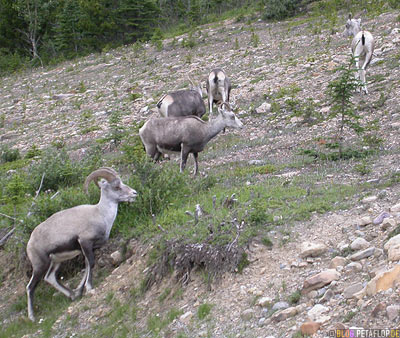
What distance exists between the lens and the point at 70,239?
7.40 metres

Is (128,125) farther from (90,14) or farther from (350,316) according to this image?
(90,14)

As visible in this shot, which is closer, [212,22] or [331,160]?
[331,160]

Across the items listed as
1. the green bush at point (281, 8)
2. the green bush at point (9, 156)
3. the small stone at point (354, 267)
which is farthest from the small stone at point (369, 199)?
the green bush at point (281, 8)

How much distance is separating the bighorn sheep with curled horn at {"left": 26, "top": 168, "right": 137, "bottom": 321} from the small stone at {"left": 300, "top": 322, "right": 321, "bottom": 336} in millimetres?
3663

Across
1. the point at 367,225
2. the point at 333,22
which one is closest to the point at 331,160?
the point at 367,225

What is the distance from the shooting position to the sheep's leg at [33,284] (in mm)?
7453

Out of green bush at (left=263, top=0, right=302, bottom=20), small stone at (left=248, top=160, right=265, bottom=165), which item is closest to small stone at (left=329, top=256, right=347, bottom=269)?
small stone at (left=248, top=160, right=265, bottom=165)

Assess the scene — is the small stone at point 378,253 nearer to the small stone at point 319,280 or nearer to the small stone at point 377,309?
the small stone at point 319,280

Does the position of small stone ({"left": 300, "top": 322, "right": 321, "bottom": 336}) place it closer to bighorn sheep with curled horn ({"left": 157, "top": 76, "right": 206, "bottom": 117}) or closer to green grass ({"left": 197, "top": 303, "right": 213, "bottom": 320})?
green grass ({"left": 197, "top": 303, "right": 213, "bottom": 320})

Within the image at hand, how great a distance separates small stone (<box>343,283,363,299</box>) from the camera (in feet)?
16.1

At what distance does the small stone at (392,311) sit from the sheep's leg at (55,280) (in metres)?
4.59

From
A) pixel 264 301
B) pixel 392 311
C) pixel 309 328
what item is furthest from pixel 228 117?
pixel 392 311

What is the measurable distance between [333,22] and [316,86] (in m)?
7.73

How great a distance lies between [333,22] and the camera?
21.6 meters
